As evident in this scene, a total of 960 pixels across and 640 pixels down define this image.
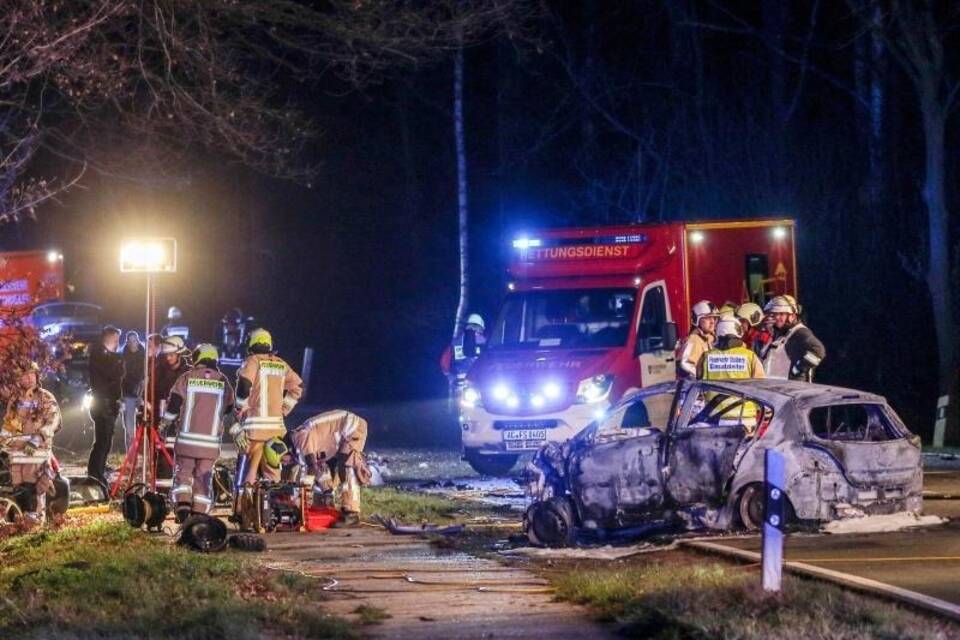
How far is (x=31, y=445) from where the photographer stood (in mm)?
13898

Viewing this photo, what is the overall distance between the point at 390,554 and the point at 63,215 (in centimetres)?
4261

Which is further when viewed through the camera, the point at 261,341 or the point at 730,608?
the point at 261,341

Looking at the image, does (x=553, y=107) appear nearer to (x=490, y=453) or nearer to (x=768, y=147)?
(x=768, y=147)

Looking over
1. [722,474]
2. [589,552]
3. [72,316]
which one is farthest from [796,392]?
[72,316]

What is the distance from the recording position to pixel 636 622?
352 inches

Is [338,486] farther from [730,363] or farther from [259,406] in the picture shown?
[730,363]

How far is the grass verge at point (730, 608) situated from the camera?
8.13m

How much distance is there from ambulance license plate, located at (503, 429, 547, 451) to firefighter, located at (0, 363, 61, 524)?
5.45 metres

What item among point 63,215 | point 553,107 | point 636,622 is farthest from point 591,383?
point 63,215

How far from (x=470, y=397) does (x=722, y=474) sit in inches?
231

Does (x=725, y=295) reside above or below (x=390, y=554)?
above

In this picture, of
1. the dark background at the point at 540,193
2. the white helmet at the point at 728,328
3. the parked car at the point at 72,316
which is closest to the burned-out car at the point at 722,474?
the white helmet at the point at 728,328

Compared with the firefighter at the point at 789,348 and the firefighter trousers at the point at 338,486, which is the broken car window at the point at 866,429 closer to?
the firefighter at the point at 789,348

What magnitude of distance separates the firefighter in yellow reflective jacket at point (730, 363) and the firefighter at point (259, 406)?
12.6ft
